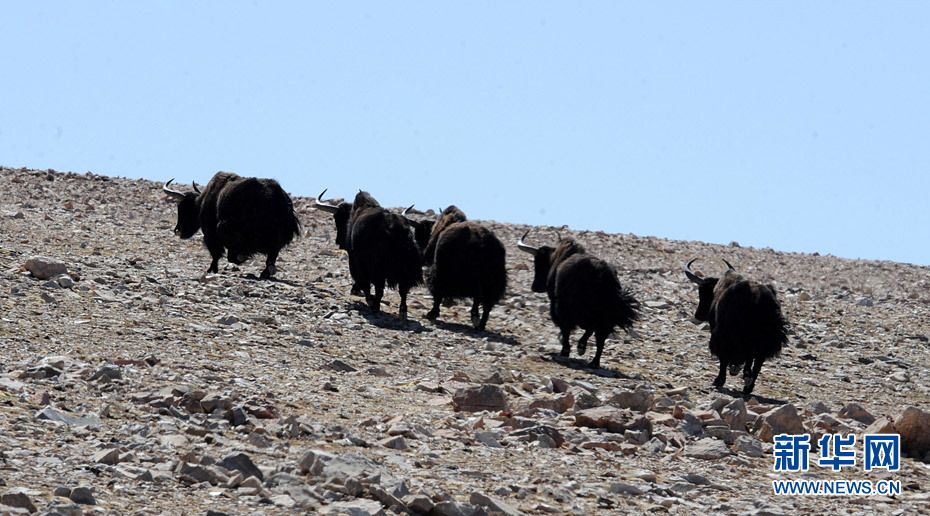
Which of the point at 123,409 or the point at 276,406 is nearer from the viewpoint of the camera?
the point at 123,409

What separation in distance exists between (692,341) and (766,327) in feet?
11.4

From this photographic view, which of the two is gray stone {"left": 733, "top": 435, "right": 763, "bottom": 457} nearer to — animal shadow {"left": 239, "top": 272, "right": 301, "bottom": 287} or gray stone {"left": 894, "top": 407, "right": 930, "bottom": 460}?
gray stone {"left": 894, "top": 407, "right": 930, "bottom": 460}

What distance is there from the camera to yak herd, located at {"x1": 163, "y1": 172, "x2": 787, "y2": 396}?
13.7 metres

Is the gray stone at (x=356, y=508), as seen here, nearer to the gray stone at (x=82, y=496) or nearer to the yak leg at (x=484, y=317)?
the gray stone at (x=82, y=496)

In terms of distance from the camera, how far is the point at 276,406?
31.6ft

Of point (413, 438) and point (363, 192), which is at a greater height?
point (363, 192)

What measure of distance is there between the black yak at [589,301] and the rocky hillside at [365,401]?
1.27 feet

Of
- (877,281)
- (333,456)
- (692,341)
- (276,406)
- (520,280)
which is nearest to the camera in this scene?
(333,456)

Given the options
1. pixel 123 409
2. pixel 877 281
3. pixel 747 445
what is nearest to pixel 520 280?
pixel 877 281

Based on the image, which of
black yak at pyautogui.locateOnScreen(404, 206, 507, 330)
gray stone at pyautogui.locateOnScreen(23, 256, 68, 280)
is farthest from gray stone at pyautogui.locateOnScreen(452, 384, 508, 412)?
black yak at pyautogui.locateOnScreen(404, 206, 507, 330)

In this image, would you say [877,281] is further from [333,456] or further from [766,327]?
[333,456]

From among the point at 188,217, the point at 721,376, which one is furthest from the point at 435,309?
the point at 188,217

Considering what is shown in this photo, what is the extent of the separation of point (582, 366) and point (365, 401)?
4.34 m

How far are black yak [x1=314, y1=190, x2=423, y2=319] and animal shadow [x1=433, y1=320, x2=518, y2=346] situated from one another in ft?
1.57
